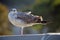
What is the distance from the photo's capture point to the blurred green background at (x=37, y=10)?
4.38 ft

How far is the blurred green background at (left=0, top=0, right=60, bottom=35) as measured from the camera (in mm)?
1336

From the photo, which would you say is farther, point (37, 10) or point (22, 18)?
point (37, 10)

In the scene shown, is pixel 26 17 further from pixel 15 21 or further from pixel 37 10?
pixel 37 10

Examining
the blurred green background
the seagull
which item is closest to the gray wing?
the seagull

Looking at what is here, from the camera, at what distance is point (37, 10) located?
1.36 metres

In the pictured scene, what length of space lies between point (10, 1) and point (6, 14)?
114 mm

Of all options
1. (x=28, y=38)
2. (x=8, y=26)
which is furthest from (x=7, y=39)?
(x=8, y=26)

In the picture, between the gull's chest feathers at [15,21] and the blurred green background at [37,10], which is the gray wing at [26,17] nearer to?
the gull's chest feathers at [15,21]

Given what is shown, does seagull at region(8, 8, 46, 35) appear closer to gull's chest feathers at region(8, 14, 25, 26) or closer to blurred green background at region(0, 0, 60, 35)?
gull's chest feathers at region(8, 14, 25, 26)

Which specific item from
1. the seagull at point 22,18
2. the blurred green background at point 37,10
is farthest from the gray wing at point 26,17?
the blurred green background at point 37,10

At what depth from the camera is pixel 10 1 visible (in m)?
1.34

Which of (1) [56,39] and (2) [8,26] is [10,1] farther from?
(1) [56,39]

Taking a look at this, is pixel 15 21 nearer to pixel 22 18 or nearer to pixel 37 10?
pixel 22 18

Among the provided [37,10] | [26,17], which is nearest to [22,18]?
[26,17]
